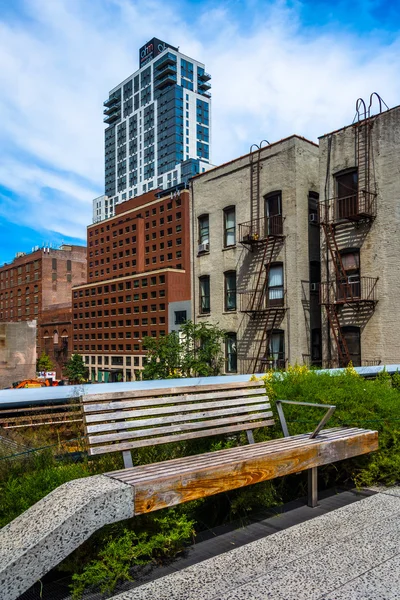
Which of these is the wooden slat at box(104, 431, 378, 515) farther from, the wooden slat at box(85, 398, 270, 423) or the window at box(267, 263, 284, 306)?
the window at box(267, 263, 284, 306)

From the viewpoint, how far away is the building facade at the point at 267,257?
26.1 meters

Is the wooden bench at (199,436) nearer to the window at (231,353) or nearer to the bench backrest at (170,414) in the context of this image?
the bench backrest at (170,414)

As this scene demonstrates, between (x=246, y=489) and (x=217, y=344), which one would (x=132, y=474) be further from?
Answer: (x=217, y=344)

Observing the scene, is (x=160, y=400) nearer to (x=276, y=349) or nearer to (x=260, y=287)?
(x=276, y=349)

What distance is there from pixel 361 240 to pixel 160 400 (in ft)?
67.4

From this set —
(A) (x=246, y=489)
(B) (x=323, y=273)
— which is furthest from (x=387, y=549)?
(B) (x=323, y=273)

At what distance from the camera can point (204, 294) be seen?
31.4m

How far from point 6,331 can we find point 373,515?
1668 inches

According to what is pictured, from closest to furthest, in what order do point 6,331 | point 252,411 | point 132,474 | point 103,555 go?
point 103,555, point 132,474, point 252,411, point 6,331

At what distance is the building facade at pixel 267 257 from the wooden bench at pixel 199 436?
65.5 feet

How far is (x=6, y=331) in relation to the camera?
4362 centimetres

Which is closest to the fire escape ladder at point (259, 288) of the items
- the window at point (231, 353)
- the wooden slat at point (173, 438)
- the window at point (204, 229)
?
the window at point (231, 353)

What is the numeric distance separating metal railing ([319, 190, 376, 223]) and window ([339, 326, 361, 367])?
5.06m

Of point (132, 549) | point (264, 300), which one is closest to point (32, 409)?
point (132, 549)
